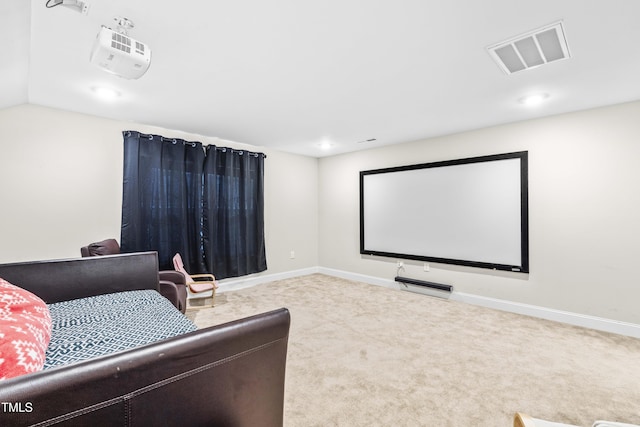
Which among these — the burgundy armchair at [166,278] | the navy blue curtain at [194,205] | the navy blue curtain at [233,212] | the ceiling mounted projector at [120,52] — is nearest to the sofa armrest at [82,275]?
the burgundy armchair at [166,278]

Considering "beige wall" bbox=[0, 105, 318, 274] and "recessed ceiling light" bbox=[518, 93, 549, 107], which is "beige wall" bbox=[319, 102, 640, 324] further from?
"beige wall" bbox=[0, 105, 318, 274]

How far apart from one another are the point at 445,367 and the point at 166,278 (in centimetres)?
290

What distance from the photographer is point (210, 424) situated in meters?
0.91

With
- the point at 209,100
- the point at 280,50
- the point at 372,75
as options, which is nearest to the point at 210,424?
the point at 280,50

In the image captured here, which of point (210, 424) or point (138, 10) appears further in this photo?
point (138, 10)

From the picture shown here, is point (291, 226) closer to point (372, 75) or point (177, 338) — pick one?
point (372, 75)

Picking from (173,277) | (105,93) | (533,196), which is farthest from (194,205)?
(533,196)

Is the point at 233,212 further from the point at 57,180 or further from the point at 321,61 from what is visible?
the point at 321,61

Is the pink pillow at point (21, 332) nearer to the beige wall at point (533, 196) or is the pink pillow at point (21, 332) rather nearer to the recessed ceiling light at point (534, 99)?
the beige wall at point (533, 196)

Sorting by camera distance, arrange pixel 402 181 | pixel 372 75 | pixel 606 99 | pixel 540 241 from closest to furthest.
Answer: pixel 372 75 < pixel 606 99 < pixel 540 241 < pixel 402 181

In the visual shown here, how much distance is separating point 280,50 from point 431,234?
327 cm

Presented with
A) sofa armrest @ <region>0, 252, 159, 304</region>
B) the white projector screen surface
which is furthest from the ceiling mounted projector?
the white projector screen surface

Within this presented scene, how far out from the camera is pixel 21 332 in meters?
1.04

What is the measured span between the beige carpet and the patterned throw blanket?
3.08ft
